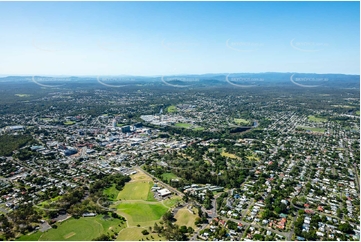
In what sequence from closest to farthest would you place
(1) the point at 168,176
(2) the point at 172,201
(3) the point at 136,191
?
(2) the point at 172,201, (3) the point at 136,191, (1) the point at 168,176

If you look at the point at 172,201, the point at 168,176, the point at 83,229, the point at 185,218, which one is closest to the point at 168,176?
the point at 168,176

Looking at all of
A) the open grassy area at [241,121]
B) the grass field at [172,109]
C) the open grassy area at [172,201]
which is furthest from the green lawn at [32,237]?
the grass field at [172,109]

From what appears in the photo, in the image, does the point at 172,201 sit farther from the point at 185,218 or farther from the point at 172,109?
the point at 172,109

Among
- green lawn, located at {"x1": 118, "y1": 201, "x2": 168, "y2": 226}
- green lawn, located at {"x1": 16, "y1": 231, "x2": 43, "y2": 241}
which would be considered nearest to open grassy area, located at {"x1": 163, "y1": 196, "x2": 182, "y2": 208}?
green lawn, located at {"x1": 118, "y1": 201, "x2": 168, "y2": 226}

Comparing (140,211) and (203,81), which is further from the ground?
(203,81)

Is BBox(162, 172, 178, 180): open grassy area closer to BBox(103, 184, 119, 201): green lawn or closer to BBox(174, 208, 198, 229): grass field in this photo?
BBox(103, 184, 119, 201): green lawn

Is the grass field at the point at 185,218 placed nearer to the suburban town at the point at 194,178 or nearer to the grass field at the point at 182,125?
the suburban town at the point at 194,178

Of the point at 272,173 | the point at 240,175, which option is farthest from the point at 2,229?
the point at 272,173
